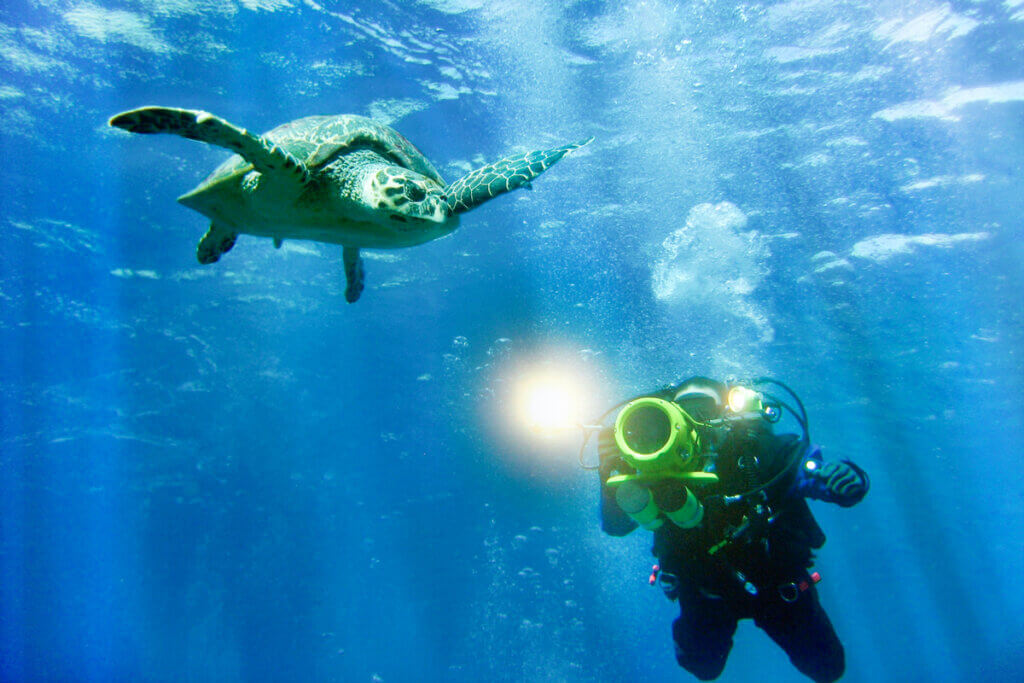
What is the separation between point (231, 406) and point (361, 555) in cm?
1623

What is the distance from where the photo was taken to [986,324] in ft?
48.2

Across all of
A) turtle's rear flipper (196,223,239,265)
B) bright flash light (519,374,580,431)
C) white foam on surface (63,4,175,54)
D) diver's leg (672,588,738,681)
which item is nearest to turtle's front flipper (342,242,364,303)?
turtle's rear flipper (196,223,239,265)

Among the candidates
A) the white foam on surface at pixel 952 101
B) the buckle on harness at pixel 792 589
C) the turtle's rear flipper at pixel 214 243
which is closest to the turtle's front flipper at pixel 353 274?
the turtle's rear flipper at pixel 214 243

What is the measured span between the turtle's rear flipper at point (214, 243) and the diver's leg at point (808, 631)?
6.19 meters

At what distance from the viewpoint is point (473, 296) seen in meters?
15.6

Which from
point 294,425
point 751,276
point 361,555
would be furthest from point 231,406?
point 751,276

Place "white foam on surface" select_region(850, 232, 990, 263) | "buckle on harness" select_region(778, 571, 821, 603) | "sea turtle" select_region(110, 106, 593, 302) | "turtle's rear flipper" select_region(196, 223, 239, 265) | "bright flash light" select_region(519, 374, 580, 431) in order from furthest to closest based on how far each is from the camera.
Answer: "bright flash light" select_region(519, 374, 580, 431), "white foam on surface" select_region(850, 232, 990, 263), "turtle's rear flipper" select_region(196, 223, 239, 265), "buckle on harness" select_region(778, 571, 821, 603), "sea turtle" select_region(110, 106, 593, 302)

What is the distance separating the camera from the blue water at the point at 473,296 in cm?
885

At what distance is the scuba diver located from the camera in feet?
11.5

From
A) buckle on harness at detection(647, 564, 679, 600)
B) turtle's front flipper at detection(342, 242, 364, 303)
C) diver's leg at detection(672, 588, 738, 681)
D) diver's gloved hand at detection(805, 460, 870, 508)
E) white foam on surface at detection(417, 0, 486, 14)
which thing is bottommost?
diver's leg at detection(672, 588, 738, 681)

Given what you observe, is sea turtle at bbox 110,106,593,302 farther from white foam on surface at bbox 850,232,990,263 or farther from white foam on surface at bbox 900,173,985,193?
white foam on surface at bbox 850,232,990,263

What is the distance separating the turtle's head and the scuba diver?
6.41 ft

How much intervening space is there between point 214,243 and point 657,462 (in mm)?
5087

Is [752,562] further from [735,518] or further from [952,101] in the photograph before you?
[952,101]
